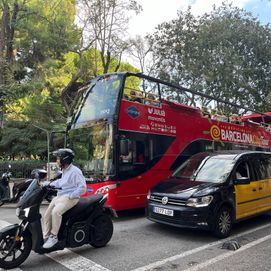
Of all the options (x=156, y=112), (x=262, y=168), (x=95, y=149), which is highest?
(x=156, y=112)

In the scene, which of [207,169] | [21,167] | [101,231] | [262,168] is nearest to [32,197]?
[101,231]

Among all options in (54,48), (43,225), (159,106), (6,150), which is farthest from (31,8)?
(43,225)

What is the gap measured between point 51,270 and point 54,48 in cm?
1904

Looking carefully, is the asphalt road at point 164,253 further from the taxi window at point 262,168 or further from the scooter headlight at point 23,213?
the taxi window at point 262,168

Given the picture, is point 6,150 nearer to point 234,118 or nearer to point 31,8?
point 31,8

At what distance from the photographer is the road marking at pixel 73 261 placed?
4459 millimetres

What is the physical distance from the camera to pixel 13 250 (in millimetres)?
4398

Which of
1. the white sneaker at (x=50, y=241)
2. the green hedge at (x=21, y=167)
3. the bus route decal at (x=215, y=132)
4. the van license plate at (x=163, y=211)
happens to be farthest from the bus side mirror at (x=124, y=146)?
the green hedge at (x=21, y=167)

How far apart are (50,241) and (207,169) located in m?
3.85

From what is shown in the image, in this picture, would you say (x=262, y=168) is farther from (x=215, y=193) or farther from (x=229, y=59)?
(x=229, y=59)

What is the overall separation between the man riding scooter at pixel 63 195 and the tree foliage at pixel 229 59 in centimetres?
1694

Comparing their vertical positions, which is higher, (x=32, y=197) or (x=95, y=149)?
(x=95, y=149)

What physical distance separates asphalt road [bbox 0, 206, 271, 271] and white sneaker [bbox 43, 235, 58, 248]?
302 millimetres

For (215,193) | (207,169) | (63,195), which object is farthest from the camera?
(207,169)
